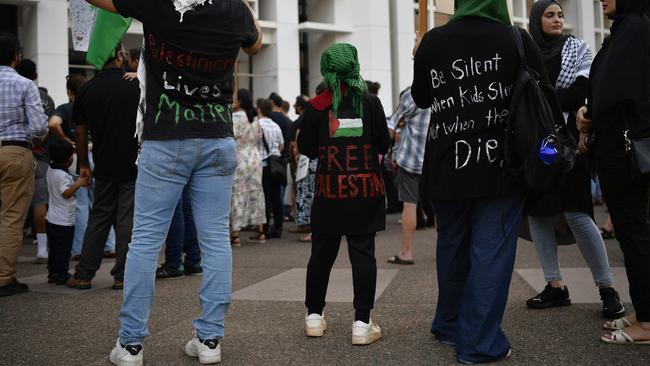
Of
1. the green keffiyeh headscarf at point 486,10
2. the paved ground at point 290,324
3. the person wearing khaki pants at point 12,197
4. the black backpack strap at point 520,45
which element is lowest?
the paved ground at point 290,324

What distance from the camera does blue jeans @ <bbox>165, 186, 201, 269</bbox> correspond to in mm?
6746

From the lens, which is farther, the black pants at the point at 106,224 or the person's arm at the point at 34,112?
the black pants at the point at 106,224

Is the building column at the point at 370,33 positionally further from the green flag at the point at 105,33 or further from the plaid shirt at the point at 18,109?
the green flag at the point at 105,33

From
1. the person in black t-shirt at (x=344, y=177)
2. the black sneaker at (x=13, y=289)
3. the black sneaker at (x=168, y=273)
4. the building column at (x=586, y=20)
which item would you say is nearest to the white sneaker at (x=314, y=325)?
the person in black t-shirt at (x=344, y=177)

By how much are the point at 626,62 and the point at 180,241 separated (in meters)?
4.35

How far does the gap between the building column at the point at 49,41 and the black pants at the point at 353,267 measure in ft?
Answer: 42.8

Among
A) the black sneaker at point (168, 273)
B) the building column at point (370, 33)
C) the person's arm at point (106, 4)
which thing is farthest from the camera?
the building column at point (370, 33)

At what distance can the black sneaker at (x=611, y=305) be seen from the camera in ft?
14.7

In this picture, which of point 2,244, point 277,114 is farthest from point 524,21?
point 2,244

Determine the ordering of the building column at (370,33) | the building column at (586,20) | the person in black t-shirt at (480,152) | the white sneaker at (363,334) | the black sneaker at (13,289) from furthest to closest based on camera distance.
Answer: the building column at (586,20) → the building column at (370,33) → the black sneaker at (13,289) → the white sneaker at (363,334) → the person in black t-shirt at (480,152)

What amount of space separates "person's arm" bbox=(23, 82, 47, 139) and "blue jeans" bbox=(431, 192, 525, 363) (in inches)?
145

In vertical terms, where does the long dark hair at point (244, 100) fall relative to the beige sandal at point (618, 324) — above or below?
above

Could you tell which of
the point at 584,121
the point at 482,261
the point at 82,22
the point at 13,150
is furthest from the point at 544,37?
the point at 13,150

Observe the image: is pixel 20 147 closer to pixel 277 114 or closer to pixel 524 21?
pixel 277 114
